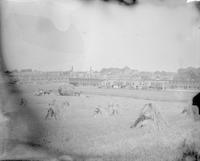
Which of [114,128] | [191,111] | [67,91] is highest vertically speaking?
[67,91]

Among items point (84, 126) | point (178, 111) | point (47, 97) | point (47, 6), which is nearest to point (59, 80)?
point (47, 97)

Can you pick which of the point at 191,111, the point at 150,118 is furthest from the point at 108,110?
the point at 191,111

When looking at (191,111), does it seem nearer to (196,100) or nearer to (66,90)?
(196,100)

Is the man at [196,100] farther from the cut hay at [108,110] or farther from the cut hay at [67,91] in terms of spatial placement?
the cut hay at [67,91]

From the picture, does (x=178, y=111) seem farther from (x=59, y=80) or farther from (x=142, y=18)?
(x=59, y=80)

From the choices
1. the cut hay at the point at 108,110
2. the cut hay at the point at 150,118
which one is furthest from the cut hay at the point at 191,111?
the cut hay at the point at 108,110

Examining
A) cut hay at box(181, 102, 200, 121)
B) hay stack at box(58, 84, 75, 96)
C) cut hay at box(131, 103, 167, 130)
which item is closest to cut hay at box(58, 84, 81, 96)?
hay stack at box(58, 84, 75, 96)

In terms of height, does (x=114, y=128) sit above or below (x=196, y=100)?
below
